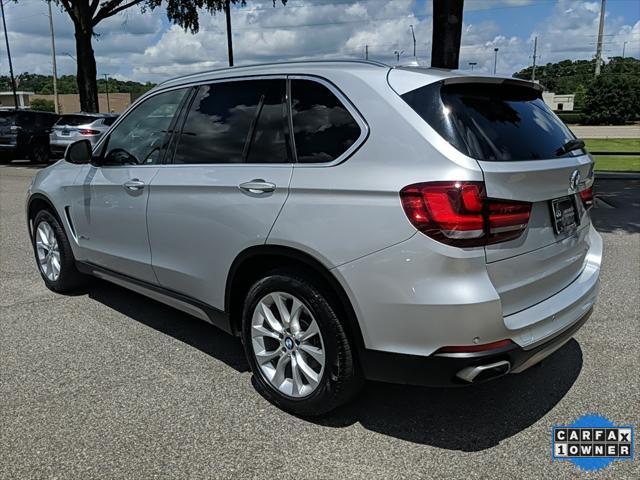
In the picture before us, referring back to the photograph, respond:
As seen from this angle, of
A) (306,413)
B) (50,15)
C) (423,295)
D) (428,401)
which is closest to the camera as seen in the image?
(423,295)

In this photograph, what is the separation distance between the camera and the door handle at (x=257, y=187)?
3006 mm

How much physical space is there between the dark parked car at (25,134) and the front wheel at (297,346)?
61.2ft

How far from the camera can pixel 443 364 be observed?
8.40ft

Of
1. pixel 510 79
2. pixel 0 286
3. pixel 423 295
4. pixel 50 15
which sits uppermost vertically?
pixel 50 15

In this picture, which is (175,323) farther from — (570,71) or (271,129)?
(570,71)

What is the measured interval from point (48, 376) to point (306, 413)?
1736mm

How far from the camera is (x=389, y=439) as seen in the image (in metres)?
2.95

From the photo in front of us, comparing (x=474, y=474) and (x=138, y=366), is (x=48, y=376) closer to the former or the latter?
(x=138, y=366)

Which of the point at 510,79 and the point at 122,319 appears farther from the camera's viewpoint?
the point at 122,319

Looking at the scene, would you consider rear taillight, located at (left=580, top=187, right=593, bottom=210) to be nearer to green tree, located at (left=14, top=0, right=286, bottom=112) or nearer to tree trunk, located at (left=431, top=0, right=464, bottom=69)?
tree trunk, located at (left=431, top=0, right=464, bottom=69)

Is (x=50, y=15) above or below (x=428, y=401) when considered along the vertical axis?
above

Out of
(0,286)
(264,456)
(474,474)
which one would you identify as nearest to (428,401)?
(474,474)

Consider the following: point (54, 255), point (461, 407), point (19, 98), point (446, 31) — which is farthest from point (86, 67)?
point (19, 98)

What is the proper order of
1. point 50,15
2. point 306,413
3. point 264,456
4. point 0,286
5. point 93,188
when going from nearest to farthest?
point 264,456 → point 306,413 → point 93,188 → point 0,286 → point 50,15
